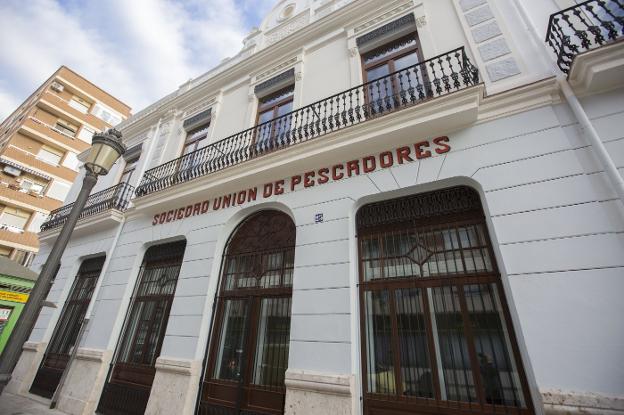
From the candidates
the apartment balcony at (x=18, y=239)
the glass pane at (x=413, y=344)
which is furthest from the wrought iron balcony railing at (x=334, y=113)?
the apartment balcony at (x=18, y=239)

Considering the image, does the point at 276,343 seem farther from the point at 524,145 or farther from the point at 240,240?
the point at 524,145

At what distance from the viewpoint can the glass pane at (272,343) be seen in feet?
14.2

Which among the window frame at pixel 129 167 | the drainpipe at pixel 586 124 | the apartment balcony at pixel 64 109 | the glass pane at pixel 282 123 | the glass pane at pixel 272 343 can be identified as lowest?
the glass pane at pixel 272 343

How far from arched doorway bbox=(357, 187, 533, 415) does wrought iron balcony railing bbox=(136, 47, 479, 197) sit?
1.76 meters

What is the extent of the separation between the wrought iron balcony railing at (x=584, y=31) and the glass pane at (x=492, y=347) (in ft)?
10.4

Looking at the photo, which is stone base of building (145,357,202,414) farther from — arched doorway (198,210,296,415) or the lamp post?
the lamp post

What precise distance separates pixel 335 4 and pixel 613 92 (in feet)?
22.1

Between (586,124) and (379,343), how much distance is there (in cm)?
373

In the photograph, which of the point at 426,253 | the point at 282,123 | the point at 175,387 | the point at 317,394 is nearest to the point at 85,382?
the point at 175,387

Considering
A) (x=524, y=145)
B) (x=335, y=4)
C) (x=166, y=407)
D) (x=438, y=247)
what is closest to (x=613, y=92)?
(x=524, y=145)

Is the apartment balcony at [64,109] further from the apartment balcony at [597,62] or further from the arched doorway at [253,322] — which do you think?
the apartment balcony at [597,62]

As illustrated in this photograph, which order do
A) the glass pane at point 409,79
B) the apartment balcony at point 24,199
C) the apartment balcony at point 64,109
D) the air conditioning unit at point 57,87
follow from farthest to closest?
the air conditioning unit at point 57,87, the apartment balcony at point 64,109, the apartment balcony at point 24,199, the glass pane at point 409,79

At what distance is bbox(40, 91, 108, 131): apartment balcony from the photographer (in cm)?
2047

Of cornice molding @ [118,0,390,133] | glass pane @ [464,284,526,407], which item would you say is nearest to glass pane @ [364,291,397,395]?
glass pane @ [464,284,526,407]
